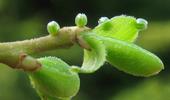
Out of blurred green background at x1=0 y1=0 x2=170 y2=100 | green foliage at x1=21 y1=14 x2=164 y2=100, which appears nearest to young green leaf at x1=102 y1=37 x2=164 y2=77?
green foliage at x1=21 y1=14 x2=164 y2=100

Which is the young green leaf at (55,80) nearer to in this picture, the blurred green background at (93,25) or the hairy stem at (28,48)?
the hairy stem at (28,48)

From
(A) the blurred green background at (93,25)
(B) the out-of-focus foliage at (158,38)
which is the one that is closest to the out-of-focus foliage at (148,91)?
(A) the blurred green background at (93,25)

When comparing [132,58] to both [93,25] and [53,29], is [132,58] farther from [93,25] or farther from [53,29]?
[93,25]

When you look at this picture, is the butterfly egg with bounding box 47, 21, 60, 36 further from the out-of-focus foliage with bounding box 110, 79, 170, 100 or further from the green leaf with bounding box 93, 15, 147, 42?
the out-of-focus foliage with bounding box 110, 79, 170, 100

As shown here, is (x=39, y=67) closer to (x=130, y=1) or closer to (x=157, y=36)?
(x=157, y=36)

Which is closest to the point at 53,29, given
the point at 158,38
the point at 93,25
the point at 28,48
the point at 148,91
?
the point at 28,48

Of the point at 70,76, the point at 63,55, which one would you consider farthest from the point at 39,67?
the point at 63,55
